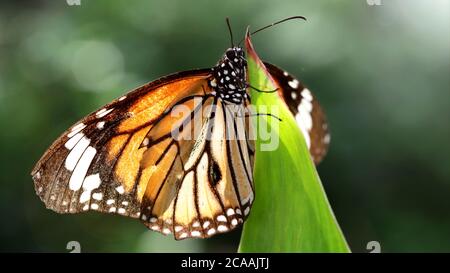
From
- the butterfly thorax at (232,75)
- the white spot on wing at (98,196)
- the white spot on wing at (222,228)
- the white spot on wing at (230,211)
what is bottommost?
the white spot on wing at (222,228)

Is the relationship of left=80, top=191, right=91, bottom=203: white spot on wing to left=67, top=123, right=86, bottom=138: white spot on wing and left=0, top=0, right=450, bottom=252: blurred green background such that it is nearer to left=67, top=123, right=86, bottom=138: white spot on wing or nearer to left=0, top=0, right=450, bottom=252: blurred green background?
left=67, top=123, right=86, bottom=138: white spot on wing

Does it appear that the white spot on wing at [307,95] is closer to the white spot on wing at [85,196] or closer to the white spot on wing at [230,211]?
the white spot on wing at [230,211]

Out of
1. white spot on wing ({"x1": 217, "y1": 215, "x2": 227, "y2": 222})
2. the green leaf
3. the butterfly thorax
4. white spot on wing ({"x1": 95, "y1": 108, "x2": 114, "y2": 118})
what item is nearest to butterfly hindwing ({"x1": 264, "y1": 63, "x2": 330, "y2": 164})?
the butterfly thorax

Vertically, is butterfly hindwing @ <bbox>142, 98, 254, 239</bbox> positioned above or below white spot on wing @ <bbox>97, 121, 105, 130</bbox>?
below

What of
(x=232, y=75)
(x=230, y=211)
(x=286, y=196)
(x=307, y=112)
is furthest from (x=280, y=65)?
(x=286, y=196)

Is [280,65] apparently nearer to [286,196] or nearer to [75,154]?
[75,154]

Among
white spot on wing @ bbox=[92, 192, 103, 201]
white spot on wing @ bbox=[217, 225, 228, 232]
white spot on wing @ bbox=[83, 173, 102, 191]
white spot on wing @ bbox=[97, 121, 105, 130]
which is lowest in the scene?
white spot on wing @ bbox=[217, 225, 228, 232]

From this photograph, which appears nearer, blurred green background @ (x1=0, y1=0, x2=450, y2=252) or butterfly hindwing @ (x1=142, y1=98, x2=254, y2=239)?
butterfly hindwing @ (x1=142, y1=98, x2=254, y2=239)

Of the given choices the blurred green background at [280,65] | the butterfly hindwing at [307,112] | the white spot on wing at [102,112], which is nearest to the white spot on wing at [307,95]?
the butterfly hindwing at [307,112]
